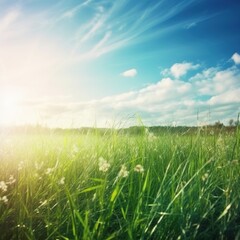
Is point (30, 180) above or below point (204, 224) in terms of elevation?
above

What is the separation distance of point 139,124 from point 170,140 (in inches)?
29.3

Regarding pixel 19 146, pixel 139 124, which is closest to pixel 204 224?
pixel 139 124

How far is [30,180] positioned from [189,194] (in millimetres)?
1511

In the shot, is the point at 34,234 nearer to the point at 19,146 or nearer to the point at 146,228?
the point at 146,228

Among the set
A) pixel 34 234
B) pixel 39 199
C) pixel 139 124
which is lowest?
pixel 34 234

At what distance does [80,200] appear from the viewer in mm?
3865

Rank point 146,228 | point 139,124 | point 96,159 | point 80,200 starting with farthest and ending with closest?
point 139,124, point 96,159, point 80,200, point 146,228

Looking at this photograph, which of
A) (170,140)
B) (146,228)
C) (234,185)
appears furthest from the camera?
(170,140)

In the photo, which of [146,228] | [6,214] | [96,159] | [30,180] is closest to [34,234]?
[6,214]

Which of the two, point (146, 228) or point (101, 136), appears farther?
point (101, 136)

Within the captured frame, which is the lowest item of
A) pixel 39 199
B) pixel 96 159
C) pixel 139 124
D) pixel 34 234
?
pixel 34 234

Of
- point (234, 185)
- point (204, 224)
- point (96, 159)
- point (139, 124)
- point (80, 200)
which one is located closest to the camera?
point (204, 224)

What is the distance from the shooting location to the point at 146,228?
10.0ft

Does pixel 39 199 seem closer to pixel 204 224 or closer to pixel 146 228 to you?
pixel 146 228
